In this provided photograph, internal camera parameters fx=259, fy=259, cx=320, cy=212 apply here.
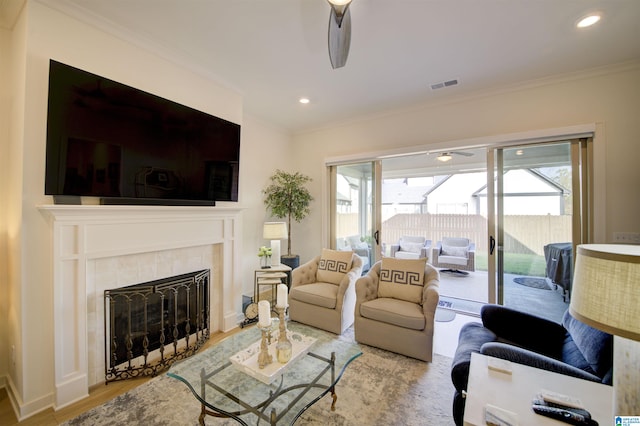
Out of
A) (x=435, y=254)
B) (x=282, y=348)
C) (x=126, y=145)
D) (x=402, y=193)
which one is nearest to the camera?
(x=282, y=348)

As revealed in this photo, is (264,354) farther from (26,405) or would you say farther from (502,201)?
(502,201)

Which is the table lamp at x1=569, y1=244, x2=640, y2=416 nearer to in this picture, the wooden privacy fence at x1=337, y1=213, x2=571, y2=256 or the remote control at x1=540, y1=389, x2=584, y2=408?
the remote control at x1=540, y1=389, x2=584, y2=408

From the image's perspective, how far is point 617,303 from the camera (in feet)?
2.66

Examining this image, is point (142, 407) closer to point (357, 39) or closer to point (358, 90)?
point (357, 39)

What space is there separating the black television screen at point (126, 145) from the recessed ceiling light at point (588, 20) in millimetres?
3390

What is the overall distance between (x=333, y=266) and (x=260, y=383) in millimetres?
1949

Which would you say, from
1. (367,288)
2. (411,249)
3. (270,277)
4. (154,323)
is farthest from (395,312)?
(411,249)

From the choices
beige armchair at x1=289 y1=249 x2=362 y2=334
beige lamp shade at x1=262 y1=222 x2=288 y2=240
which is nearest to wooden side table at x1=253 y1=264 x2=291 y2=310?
beige armchair at x1=289 y1=249 x2=362 y2=334

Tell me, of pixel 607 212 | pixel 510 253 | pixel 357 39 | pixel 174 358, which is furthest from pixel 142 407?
pixel 607 212

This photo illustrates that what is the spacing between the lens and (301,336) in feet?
6.87

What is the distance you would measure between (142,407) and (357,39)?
11.3 feet

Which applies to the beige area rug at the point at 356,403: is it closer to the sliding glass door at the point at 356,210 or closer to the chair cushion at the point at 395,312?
the chair cushion at the point at 395,312

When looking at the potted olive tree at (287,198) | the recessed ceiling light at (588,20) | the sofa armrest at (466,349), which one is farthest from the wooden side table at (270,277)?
the recessed ceiling light at (588,20)

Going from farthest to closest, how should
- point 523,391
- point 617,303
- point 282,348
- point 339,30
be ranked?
point 282,348, point 339,30, point 523,391, point 617,303
